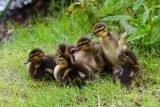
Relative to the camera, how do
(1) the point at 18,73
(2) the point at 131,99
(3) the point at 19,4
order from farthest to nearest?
(3) the point at 19,4, (1) the point at 18,73, (2) the point at 131,99

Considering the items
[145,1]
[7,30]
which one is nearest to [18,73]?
[145,1]

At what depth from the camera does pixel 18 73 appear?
17.1 ft

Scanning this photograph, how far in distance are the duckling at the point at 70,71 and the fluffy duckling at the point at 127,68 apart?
10.0 inches

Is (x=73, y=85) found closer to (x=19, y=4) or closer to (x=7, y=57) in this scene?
(x=7, y=57)

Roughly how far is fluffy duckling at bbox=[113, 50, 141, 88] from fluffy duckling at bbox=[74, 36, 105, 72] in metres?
0.26

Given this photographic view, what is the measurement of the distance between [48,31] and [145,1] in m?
1.40

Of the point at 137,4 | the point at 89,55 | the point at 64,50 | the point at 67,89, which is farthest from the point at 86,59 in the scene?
the point at 137,4

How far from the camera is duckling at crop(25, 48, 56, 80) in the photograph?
4.84 metres

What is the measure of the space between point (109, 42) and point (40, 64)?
68 cm

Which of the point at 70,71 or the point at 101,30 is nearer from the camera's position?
the point at 70,71

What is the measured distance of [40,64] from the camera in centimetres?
486

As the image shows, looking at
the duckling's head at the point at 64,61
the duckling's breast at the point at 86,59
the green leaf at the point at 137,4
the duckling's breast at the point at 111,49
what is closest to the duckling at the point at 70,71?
the duckling's head at the point at 64,61

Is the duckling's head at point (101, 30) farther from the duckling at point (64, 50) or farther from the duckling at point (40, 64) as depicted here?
the duckling at point (40, 64)

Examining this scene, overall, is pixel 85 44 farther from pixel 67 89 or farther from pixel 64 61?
pixel 67 89
